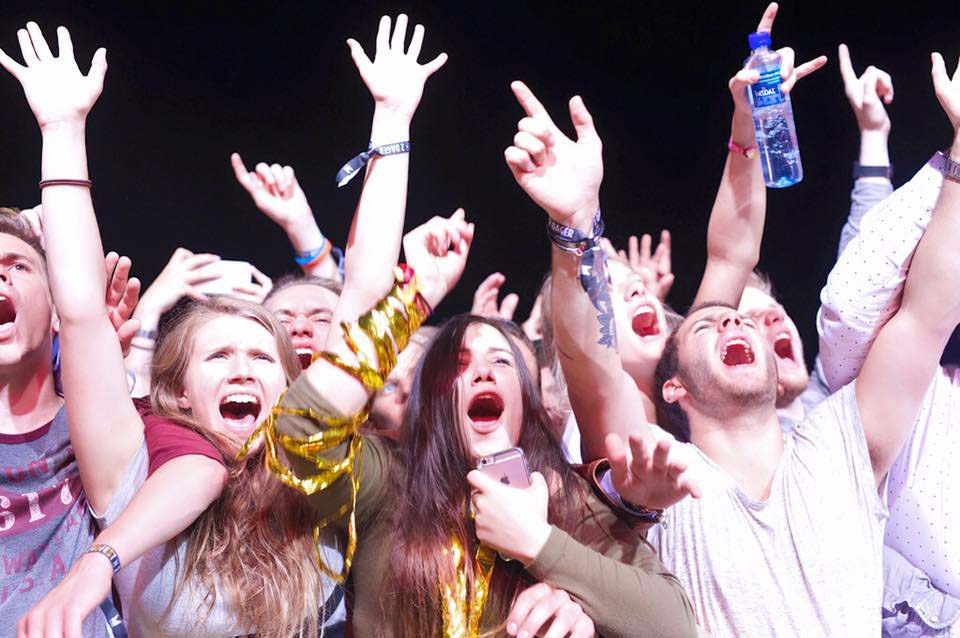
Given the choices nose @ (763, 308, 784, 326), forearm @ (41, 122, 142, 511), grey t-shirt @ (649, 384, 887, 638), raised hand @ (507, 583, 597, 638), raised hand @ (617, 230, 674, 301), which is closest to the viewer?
raised hand @ (507, 583, 597, 638)

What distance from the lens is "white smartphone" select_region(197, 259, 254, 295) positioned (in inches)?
105

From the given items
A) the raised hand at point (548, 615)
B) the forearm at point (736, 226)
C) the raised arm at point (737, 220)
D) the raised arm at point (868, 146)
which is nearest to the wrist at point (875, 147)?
the raised arm at point (868, 146)

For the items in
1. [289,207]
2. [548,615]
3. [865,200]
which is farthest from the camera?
[289,207]

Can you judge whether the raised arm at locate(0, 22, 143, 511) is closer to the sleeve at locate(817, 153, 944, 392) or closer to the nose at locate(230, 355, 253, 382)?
the nose at locate(230, 355, 253, 382)

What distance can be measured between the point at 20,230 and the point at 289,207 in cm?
99

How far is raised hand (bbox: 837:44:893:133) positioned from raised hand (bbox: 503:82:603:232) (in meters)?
1.18

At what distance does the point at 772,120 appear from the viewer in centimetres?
234

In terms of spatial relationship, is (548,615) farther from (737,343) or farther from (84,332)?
(737,343)

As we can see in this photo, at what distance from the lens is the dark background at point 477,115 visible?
3.25m

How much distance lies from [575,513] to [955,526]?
921 millimetres

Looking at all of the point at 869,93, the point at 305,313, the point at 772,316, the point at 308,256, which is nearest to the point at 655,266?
the point at 772,316

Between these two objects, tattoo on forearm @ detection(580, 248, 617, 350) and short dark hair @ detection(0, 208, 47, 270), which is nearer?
tattoo on forearm @ detection(580, 248, 617, 350)

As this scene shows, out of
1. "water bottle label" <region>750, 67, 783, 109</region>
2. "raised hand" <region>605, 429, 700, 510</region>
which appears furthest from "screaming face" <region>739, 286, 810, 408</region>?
"raised hand" <region>605, 429, 700, 510</region>

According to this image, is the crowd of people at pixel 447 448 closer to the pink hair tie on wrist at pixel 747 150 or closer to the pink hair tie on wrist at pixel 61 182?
the pink hair tie on wrist at pixel 61 182
